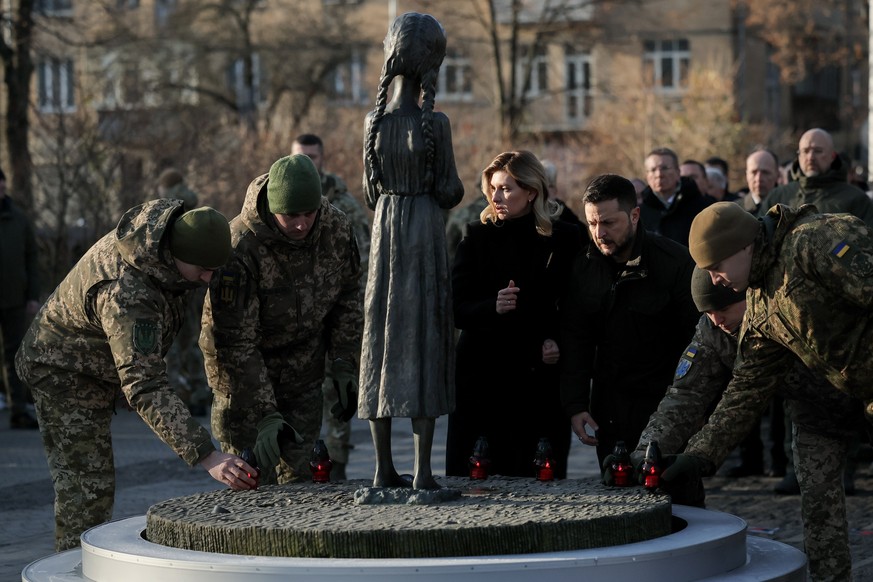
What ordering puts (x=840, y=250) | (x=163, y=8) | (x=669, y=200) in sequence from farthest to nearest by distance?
(x=163, y=8) → (x=669, y=200) → (x=840, y=250)

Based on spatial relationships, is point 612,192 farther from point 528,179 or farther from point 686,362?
point 686,362

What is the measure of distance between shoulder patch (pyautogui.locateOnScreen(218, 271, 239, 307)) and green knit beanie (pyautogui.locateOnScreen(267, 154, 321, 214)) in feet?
1.51

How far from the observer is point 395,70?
674 centimetres

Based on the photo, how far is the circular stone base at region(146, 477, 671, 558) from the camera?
19.5 ft

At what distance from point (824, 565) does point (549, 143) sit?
38.8 metres

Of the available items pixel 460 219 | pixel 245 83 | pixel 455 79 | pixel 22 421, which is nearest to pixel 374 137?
pixel 460 219

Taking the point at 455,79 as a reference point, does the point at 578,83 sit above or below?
above

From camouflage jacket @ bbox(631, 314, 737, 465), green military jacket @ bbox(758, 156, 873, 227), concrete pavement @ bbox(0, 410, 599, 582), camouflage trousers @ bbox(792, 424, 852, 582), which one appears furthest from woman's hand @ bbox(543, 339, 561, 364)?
green military jacket @ bbox(758, 156, 873, 227)

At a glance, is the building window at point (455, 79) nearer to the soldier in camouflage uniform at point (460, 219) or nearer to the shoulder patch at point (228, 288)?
the soldier in camouflage uniform at point (460, 219)

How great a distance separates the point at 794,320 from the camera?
21.5 ft

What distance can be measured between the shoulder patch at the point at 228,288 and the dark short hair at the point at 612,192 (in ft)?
5.82

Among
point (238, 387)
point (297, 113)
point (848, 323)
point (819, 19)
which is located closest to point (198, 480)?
point (238, 387)

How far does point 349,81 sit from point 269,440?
3665 centimetres

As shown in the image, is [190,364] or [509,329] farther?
[190,364]
